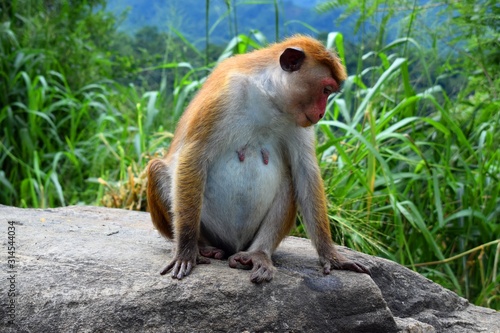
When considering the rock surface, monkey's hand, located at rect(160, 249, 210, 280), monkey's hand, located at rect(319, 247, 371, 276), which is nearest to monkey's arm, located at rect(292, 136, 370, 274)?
monkey's hand, located at rect(319, 247, 371, 276)

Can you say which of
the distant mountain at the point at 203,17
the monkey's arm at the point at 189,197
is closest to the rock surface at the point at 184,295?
the monkey's arm at the point at 189,197

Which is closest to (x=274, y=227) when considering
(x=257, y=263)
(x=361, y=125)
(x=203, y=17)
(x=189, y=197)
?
(x=257, y=263)

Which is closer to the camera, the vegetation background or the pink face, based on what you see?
the pink face

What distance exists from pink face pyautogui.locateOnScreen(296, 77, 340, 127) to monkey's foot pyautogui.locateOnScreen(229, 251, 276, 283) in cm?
90

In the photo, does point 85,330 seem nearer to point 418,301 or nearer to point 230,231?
point 230,231

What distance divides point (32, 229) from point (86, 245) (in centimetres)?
65

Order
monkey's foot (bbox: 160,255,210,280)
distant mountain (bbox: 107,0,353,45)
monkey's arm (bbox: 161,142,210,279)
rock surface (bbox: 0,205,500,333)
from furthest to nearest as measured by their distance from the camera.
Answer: distant mountain (bbox: 107,0,353,45) → monkey's arm (bbox: 161,142,210,279) → monkey's foot (bbox: 160,255,210,280) → rock surface (bbox: 0,205,500,333)

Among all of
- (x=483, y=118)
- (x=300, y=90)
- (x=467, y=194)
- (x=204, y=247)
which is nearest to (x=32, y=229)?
(x=204, y=247)

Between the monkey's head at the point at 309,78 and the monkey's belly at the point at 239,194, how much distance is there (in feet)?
1.28

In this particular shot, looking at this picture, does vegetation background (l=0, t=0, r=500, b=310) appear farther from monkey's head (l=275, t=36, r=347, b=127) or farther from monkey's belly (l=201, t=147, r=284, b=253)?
monkey's head (l=275, t=36, r=347, b=127)

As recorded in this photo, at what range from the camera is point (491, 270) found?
253 inches

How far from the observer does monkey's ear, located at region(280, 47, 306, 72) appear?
4305mm

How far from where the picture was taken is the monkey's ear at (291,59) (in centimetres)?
430

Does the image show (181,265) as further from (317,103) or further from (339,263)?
(317,103)
